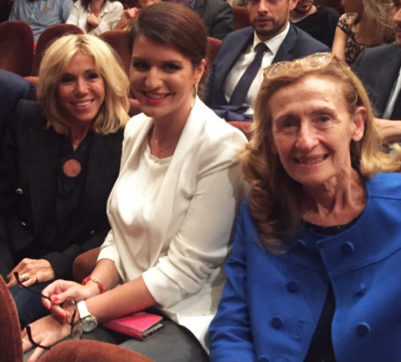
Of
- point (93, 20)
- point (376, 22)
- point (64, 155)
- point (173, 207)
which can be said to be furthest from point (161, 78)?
point (93, 20)

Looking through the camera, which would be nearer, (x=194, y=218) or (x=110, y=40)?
(x=194, y=218)

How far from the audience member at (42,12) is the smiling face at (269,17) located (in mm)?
2252

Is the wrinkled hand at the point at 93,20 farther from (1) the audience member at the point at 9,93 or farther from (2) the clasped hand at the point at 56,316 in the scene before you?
(2) the clasped hand at the point at 56,316

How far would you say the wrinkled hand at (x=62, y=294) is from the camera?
1.25 meters

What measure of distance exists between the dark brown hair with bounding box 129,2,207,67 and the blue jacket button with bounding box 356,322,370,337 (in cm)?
67

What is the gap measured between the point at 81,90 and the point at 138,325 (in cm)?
71

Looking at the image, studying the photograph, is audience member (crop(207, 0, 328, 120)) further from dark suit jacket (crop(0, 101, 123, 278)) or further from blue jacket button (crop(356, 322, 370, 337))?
blue jacket button (crop(356, 322, 370, 337))

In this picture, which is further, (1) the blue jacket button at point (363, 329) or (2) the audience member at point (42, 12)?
(2) the audience member at point (42, 12)

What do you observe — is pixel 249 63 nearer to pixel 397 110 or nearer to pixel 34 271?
pixel 397 110

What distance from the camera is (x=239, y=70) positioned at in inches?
96.0

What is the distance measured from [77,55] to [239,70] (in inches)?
37.6

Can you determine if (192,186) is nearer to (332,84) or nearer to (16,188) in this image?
(332,84)

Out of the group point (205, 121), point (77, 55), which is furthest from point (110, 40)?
point (205, 121)

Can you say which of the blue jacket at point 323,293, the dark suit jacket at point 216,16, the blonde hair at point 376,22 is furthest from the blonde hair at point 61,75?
the dark suit jacket at point 216,16
